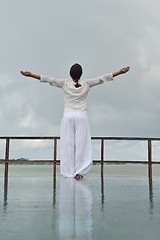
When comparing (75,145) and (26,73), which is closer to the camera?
(26,73)

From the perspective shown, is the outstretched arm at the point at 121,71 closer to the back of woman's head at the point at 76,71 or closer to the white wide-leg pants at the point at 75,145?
the back of woman's head at the point at 76,71

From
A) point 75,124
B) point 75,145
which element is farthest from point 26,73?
point 75,145

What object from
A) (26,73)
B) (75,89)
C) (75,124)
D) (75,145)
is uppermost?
(26,73)

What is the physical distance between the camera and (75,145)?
169 inches

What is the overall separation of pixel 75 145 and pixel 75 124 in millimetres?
282

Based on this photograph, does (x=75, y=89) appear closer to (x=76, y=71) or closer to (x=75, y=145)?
(x=76, y=71)

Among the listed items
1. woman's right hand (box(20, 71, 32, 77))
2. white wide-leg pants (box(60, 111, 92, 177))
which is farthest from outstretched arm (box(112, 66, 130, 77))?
woman's right hand (box(20, 71, 32, 77))

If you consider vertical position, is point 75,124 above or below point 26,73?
below

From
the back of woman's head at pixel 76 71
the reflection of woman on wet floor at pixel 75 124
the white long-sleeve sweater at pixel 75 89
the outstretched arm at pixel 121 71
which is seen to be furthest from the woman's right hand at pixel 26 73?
the outstretched arm at pixel 121 71

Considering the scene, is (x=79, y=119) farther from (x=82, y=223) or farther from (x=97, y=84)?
(x=82, y=223)

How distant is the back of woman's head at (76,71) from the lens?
4221 mm

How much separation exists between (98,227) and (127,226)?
115 millimetres

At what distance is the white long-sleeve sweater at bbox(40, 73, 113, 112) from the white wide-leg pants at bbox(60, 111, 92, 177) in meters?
0.10

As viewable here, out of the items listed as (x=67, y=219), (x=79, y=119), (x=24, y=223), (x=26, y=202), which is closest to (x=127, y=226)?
(x=67, y=219)
